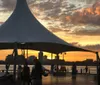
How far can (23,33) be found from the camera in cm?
2139

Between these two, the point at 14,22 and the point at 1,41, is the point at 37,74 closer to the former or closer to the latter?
the point at 1,41

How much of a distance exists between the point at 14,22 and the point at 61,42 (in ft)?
12.5

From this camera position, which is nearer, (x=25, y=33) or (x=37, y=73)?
(x=37, y=73)

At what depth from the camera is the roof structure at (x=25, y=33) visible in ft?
66.6

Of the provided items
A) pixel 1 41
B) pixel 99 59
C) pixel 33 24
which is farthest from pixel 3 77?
pixel 99 59

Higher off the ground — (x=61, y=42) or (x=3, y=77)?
(x=61, y=42)

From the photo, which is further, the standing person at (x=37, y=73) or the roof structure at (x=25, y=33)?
the roof structure at (x=25, y=33)

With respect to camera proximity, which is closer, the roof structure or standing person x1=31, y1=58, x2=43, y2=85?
standing person x1=31, y1=58, x2=43, y2=85

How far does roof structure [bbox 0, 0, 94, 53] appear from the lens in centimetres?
2030

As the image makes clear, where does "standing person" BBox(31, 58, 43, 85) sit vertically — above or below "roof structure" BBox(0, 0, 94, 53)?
below

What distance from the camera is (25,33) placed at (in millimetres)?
21406

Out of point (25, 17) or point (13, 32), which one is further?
point (25, 17)

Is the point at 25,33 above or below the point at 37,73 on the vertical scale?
above

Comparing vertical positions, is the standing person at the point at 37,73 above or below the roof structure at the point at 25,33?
below
